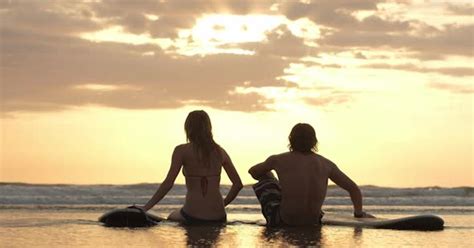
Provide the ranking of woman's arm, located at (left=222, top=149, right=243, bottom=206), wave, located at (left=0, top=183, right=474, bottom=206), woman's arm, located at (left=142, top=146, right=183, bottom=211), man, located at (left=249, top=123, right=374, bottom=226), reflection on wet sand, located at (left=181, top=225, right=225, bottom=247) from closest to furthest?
1. reflection on wet sand, located at (left=181, top=225, right=225, bottom=247)
2. man, located at (left=249, top=123, right=374, bottom=226)
3. woman's arm, located at (left=142, top=146, right=183, bottom=211)
4. woman's arm, located at (left=222, top=149, right=243, bottom=206)
5. wave, located at (left=0, top=183, right=474, bottom=206)

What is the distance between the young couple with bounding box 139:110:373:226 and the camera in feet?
35.4

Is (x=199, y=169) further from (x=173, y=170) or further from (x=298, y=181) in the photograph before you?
(x=298, y=181)

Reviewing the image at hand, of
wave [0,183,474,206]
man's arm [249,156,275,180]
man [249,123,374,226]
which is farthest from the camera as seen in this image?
wave [0,183,474,206]

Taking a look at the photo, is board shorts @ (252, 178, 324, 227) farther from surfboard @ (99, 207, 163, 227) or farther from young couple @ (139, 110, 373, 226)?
surfboard @ (99, 207, 163, 227)

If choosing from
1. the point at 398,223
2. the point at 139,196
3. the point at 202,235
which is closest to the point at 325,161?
the point at 398,223

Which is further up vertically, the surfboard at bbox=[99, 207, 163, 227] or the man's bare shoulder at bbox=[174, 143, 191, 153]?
the man's bare shoulder at bbox=[174, 143, 191, 153]

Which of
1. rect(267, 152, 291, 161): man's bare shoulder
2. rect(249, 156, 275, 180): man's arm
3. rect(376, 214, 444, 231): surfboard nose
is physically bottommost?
rect(376, 214, 444, 231): surfboard nose

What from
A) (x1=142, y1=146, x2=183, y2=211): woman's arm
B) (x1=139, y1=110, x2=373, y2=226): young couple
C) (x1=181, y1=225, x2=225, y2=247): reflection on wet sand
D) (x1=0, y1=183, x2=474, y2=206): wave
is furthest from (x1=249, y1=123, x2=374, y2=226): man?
(x1=0, y1=183, x2=474, y2=206): wave

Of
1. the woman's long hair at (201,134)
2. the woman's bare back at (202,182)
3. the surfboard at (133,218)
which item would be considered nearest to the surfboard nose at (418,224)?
the woman's bare back at (202,182)

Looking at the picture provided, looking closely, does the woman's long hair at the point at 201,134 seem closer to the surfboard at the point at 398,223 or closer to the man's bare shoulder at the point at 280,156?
the man's bare shoulder at the point at 280,156

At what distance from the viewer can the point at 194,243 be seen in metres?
8.86

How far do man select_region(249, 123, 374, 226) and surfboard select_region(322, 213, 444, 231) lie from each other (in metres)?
0.43

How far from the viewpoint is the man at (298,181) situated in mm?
10781

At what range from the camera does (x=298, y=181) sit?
35.4ft
